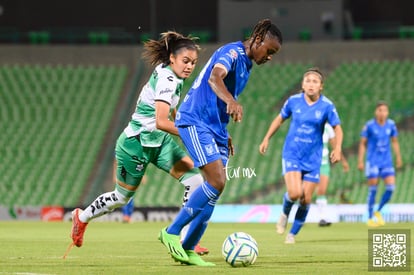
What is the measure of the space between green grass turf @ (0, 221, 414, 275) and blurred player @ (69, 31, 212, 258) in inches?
24.2

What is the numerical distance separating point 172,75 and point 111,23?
2565 centimetres

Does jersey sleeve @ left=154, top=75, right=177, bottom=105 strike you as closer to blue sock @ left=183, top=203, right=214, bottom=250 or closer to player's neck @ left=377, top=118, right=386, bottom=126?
blue sock @ left=183, top=203, right=214, bottom=250

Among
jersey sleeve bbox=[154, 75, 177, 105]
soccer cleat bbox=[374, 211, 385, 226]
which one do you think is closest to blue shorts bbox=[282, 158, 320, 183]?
jersey sleeve bbox=[154, 75, 177, 105]

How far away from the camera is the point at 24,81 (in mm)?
31750

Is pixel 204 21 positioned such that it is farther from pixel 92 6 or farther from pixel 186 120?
pixel 186 120

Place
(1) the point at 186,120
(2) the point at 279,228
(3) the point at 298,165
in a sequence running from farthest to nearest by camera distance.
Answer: (2) the point at 279,228, (3) the point at 298,165, (1) the point at 186,120

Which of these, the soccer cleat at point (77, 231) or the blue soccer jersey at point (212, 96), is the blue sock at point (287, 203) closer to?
the soccer cleat at point (77, 231)

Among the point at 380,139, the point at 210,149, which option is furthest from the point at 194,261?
the point at 380,139

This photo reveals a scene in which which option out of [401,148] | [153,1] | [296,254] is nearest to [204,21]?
[153,1]

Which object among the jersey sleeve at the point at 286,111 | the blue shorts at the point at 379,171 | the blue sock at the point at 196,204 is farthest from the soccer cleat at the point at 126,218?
the blue sock at the point at 196,204

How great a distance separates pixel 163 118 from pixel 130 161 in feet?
3.20

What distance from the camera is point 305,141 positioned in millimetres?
14094

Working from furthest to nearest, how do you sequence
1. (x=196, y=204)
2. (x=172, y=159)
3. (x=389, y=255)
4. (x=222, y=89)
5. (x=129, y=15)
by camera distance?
(x=129, y=15), (x=172, y=159), (x=389, y=255), (x=196, y=204), (x=222, y=89)

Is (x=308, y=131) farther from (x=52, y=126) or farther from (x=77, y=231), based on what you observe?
(x=52, y=126)
